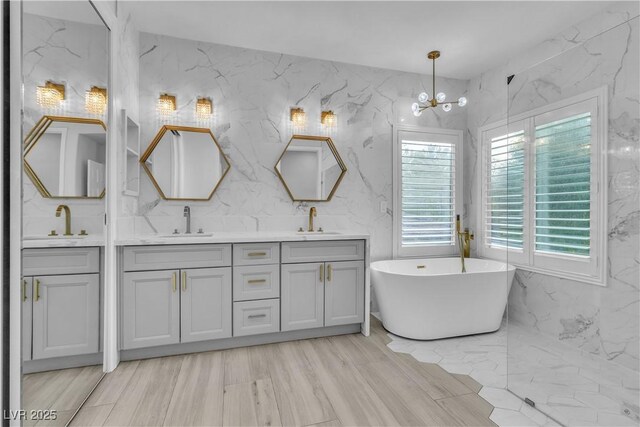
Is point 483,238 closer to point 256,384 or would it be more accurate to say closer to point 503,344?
point 503,344

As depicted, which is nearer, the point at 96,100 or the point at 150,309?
the point at 96,100

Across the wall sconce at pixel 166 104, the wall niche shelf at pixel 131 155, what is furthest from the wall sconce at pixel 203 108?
the wall niche shelf at pixel 131 155

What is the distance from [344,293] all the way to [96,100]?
2.26m

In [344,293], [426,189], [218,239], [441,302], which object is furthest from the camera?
[426,189]

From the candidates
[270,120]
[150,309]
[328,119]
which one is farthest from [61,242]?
[328,119]

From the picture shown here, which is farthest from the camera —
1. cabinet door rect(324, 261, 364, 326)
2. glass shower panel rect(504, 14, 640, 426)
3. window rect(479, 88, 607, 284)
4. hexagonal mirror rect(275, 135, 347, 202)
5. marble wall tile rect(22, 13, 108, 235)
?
hexagonal mirror rect(275, 135, 347, 202)

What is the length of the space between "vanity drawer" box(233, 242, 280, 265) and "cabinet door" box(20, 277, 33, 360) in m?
1.38

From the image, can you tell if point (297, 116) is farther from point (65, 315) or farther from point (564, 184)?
point (65, 315)

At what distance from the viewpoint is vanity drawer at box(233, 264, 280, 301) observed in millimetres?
2594

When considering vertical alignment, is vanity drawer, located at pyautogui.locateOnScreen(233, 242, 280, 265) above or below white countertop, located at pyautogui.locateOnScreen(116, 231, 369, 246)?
below

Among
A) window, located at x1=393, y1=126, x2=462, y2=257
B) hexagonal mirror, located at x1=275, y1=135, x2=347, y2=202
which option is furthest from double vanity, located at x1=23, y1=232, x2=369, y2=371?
window, located at x1=393, y1=126, x2=462, y2=257

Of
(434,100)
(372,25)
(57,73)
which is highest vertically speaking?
(372,25)

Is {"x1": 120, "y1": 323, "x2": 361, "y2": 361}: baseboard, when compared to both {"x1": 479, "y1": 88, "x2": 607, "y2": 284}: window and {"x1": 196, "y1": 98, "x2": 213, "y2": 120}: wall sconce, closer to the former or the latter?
{"x1": 479, "y1": 88, "x2": 607, "y2": 284}: window

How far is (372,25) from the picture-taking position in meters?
2.80
